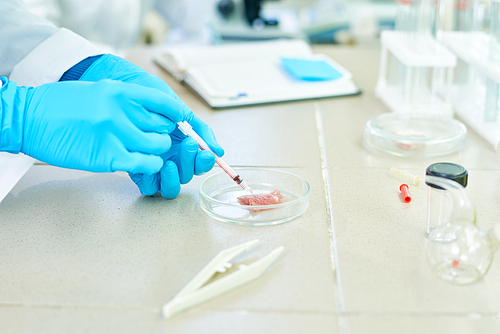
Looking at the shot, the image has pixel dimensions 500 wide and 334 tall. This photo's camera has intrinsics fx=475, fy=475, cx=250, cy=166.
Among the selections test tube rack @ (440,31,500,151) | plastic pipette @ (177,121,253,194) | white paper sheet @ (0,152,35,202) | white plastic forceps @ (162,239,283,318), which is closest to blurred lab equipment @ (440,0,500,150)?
test tube rack @ (440,31,500,151)

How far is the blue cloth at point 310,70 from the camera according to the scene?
5.59 feet

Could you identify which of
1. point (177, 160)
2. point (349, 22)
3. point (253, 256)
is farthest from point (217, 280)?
point (349, 22)

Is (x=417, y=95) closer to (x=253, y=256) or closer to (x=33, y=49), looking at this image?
(x=253, y=256)

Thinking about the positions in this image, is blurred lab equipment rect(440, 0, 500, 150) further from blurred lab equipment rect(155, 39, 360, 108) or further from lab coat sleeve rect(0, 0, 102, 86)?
lab coat sleeve rect(0, 0, 102, 86)

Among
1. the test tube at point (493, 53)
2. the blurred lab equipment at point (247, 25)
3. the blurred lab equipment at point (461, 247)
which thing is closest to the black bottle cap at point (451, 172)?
the blurred lab equipment at point (461, 247)

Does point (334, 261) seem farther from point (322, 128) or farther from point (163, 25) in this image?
point (163, 25)

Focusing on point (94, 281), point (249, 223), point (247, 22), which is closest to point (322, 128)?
point (249, 223)

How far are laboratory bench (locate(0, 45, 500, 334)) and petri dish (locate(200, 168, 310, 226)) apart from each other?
19 mm

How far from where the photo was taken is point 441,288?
71 cm

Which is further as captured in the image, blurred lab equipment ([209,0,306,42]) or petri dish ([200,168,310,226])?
blurred lab equipment ([209,0,306,42])

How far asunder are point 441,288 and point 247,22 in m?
2.40

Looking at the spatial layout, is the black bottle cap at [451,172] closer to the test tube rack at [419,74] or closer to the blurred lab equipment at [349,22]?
the test tube rack at [419,74]

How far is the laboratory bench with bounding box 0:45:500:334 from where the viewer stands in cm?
66

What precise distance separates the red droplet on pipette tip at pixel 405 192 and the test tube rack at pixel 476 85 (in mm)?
325
